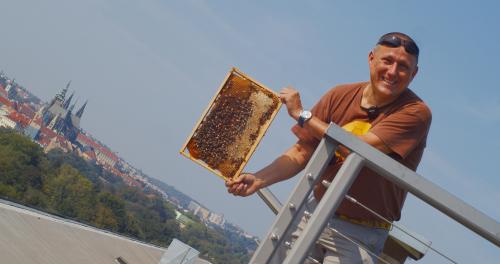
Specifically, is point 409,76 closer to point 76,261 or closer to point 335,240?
point 335,240

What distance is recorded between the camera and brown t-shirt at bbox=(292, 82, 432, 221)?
2.90 m

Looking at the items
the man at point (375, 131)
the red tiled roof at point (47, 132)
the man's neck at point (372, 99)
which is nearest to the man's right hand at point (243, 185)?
the man at point (375, 131)

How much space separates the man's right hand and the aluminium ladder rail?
2.05ft

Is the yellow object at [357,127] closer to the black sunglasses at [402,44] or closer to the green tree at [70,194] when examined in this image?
the black sunglasses at [402,44]

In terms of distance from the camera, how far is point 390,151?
9.54 feet

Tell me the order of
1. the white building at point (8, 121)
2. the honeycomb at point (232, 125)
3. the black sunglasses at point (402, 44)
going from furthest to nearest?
1. the white building at point (8, 121)
2. the honeycomb at point (232, 125)
3. the black sunglasses at point (402, 44)

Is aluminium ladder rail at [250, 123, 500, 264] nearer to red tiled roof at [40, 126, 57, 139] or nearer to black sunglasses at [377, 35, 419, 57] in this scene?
black sunglasses at [377, 35, 419, 57]

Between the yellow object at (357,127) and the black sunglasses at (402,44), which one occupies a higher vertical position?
the black sunglasses at (402,44)

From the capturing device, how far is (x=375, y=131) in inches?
113

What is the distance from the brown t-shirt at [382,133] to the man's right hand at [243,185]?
37 centimetres

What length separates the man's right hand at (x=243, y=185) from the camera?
10.8 ft

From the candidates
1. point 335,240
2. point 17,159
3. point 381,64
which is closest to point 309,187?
point 335,240

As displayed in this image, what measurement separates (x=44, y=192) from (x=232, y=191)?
343 ft

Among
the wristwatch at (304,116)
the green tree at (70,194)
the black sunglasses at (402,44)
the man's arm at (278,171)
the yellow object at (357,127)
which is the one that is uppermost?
the black sunglasses at (402,44)
